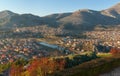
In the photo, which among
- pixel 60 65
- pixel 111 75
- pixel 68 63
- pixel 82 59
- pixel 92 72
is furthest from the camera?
pixel 82 59

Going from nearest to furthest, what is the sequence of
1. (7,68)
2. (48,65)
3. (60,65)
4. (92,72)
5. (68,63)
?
(92,72) → (48,65) → (60,65) → (68,63) → (7,68)

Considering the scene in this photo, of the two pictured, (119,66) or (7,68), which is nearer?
(119,66)

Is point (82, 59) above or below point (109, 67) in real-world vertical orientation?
below

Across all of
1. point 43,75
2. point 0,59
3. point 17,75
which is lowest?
point 0,59

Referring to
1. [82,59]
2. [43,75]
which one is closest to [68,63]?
[82,59]

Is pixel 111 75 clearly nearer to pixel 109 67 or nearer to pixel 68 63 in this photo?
pixel 109 67

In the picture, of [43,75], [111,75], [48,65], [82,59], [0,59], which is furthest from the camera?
[0,59]

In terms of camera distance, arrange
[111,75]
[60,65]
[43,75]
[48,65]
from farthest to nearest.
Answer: [60,65] → [48,65] → [43,75] → [111,75]

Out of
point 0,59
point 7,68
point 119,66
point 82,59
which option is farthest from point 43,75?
point 0,59

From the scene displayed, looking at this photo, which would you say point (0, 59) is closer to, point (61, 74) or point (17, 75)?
point (17, 75)
